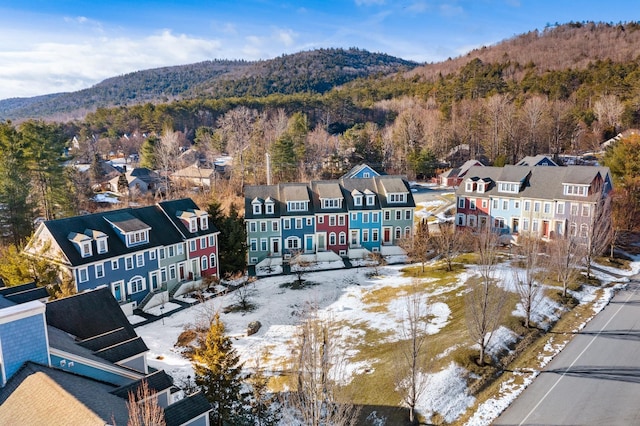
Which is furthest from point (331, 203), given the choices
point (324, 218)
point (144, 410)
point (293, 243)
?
point (144, 410)

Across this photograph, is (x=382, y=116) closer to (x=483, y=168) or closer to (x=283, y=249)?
(x=483, y=168)

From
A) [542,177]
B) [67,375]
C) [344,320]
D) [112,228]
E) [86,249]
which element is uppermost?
[542,177]

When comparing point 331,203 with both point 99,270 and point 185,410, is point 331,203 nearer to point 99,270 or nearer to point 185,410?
point 99,270

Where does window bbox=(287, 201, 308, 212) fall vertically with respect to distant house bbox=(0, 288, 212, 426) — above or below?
above

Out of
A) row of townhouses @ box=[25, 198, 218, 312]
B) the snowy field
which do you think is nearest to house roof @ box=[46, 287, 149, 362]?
the snowy field

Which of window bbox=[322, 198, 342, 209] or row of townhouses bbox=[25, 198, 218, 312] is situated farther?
window bbox=[322, 198, 342, 209]

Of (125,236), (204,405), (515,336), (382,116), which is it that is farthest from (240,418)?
(382,116)

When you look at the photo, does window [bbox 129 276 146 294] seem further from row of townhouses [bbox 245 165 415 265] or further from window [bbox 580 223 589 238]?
window [bbox 580 223 589 238]
